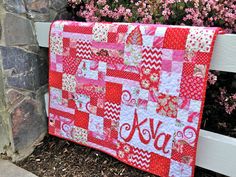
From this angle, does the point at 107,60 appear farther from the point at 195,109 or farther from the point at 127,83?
the point at 195,109

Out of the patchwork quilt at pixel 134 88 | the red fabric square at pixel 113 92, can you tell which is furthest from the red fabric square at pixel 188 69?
the red fabric square at pixel 113 92

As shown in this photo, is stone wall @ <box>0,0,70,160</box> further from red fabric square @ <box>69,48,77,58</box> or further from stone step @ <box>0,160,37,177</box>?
red fabric square @ <box>69,48,77,58</box>

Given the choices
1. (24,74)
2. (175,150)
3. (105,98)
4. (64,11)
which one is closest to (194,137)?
(175,150)

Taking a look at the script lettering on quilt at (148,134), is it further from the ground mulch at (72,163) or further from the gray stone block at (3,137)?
the gray stone block at (3,137)

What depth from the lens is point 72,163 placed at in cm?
206

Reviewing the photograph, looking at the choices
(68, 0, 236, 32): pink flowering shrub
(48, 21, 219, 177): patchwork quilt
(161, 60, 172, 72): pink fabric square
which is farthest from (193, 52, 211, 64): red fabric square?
(68, 0, 236, 32): pink flowering shrub

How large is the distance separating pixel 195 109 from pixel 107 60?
2.00 feet

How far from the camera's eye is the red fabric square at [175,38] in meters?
1.49

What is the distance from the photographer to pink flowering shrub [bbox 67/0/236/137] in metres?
1.89

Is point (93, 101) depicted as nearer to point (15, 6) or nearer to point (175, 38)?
point (175, 38)

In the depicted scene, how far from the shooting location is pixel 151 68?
163cm

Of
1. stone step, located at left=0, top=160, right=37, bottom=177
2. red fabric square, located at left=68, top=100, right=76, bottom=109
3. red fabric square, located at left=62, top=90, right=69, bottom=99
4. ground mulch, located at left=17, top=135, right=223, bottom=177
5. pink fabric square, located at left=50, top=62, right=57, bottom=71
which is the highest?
pink fabric square, located at left=50, top=62, right=57, bottom=71

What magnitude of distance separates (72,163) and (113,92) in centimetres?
63

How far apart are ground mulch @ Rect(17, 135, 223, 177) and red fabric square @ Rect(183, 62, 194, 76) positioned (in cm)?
71
